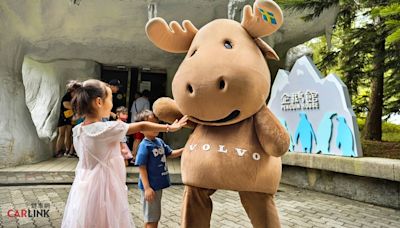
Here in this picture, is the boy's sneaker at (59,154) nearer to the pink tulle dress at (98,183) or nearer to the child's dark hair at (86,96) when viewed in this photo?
the pink tulle dress at (98,183)

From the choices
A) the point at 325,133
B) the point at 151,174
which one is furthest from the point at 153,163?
the point at 325,133

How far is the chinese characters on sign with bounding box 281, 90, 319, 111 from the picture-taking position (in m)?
4.94

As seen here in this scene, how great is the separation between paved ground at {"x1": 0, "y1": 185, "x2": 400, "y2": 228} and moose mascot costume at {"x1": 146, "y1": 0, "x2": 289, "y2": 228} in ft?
4.22

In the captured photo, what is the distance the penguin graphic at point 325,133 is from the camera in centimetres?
465

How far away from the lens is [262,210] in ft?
6.90

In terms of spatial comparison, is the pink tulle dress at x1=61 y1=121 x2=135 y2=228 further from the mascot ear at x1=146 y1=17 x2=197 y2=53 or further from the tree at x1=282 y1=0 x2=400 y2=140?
the tree at x1=282 y1=0 x2=400 y2=140

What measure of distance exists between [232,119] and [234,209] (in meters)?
2.17

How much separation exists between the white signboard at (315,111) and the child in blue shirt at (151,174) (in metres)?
2.96

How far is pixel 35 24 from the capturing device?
19.6ft

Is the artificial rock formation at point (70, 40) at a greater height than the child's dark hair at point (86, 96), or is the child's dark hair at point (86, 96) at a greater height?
the artificial rock formation at point (70, 40)

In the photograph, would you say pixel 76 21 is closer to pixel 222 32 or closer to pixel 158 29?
pixel 158 29

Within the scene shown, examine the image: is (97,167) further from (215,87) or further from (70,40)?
(70,40)

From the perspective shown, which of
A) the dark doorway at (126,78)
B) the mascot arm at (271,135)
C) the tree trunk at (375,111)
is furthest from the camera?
the dark doorway at (126,78)

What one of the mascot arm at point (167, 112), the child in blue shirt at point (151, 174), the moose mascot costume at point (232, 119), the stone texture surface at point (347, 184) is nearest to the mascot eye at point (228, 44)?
the moose mascot costume at point (232, 119)
